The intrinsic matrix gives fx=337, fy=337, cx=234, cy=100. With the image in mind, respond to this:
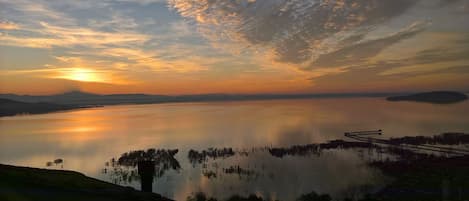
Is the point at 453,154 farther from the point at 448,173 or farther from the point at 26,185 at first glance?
the point at 26,185

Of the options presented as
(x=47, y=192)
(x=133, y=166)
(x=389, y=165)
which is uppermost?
(x=47, y=192)

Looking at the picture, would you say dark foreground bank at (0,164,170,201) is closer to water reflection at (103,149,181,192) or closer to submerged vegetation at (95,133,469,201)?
submerged vegetation at (95,133,469,201)

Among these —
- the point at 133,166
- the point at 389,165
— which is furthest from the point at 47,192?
the point at 389,165

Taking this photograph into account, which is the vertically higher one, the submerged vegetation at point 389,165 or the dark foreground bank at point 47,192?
the dark foreground bank at point 47,192

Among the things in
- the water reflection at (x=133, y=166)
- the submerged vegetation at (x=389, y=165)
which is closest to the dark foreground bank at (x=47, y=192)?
the submerged vegetation at (x=389, y=165)

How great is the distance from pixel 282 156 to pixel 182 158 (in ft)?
43.5

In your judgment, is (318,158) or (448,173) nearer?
(448,173)

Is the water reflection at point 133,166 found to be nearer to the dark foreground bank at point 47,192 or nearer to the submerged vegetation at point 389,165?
the submerged vegetation at point 389,165

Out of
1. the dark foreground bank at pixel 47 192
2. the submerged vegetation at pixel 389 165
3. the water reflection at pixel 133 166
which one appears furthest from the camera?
the water reflection at pixel 133 166

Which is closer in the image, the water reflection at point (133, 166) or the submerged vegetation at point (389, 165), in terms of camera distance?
the submerged vegetation at point (389, 165)

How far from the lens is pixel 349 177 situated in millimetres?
32156

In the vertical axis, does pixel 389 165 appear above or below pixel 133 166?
above

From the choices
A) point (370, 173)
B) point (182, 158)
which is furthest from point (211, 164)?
point (370, 173)

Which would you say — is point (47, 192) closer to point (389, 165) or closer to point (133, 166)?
point (133, 166)
